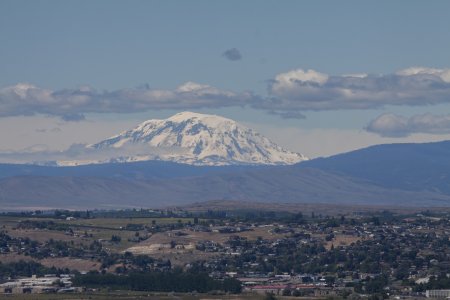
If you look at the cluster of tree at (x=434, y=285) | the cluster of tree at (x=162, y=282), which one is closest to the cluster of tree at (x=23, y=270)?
the cluster of tree at (x=162, y=282)

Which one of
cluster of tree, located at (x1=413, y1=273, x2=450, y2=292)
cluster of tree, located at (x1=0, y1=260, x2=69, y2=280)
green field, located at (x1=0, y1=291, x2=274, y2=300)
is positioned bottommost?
green field, located at (x1=0, y1=291, x2=274, y2=300)

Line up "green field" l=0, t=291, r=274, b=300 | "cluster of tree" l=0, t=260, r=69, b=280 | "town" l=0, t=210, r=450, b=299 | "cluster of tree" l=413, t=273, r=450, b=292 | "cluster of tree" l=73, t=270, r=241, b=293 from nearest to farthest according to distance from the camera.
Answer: "green field" l=0, t=291, r=274, b=300
"cluster of tree" l=413, t=273, r=450, b=292
"cluster of tree" l=73, t=270, r=241, b=293
"town" l=0, t=210, r=450, b=299
"cluster of tree" l=0, t=260, r=69, b=280

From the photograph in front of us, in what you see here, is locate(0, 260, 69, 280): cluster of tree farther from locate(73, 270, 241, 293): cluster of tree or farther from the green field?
the green field

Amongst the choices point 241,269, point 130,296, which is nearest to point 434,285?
point 130,296

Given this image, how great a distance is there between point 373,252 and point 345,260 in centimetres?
680

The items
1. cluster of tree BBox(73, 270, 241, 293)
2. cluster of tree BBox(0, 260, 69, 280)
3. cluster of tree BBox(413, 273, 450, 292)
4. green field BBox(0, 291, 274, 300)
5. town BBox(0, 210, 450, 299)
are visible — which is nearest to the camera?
green field BBox(0, 291, 274, 300)

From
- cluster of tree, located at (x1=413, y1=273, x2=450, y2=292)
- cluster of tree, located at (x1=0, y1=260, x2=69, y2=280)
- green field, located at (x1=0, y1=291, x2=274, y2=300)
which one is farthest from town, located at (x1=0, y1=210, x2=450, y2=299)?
green field, located at (x1=0, y1=291, x2=274, y2=300)

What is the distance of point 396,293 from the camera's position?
489 feet

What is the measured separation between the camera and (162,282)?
158m

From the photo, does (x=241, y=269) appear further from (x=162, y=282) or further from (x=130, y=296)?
(x=130, y=296)

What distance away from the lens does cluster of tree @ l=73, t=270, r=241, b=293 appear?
506ft

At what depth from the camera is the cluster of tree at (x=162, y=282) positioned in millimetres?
154125

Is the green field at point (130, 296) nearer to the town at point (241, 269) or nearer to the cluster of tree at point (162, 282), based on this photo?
the town at point (241, 269)

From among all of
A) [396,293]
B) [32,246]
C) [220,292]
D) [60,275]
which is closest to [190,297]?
[220,292]
